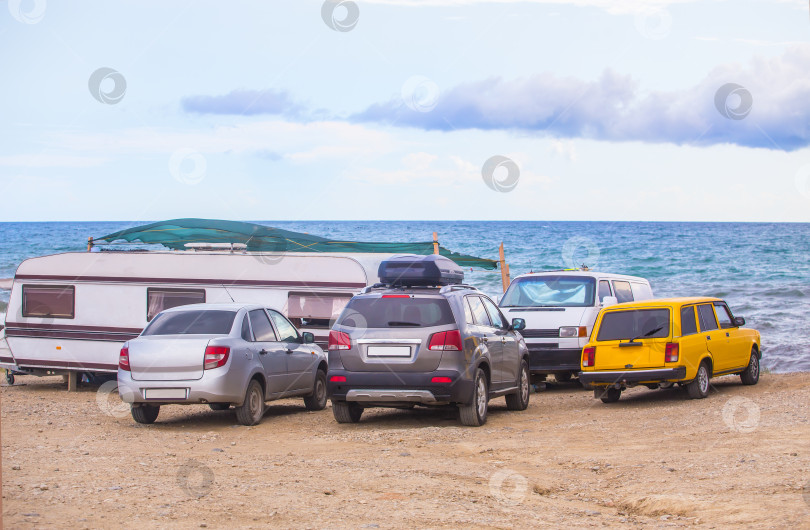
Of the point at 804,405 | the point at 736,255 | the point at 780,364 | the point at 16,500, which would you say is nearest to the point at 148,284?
the point at 16,500

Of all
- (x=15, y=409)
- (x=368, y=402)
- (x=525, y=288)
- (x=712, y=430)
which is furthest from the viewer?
(x=525, y=288)

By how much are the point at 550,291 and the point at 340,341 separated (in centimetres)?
631

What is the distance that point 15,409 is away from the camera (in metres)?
13.9

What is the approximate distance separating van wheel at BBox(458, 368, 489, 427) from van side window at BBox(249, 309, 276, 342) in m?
3.02

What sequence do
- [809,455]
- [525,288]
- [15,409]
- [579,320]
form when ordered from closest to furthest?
[809,455]
[15,409]
[579,320]
[525,288]

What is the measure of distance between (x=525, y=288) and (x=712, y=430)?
668 centimetres

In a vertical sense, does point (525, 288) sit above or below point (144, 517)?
above

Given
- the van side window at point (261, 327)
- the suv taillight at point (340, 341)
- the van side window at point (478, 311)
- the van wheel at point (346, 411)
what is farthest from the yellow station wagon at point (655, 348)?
the van side window at point (261, 327)

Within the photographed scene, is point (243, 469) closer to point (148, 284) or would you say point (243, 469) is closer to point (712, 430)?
point (712, 430)

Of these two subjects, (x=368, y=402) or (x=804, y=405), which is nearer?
(x=368, y=402)

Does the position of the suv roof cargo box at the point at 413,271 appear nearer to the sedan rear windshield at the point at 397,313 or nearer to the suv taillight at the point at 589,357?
the sedan rear windshield at the point at 397,313

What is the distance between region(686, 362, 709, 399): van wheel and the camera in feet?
45.9

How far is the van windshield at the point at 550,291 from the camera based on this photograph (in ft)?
54.8

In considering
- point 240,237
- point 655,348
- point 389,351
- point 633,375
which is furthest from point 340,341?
point 240,237
